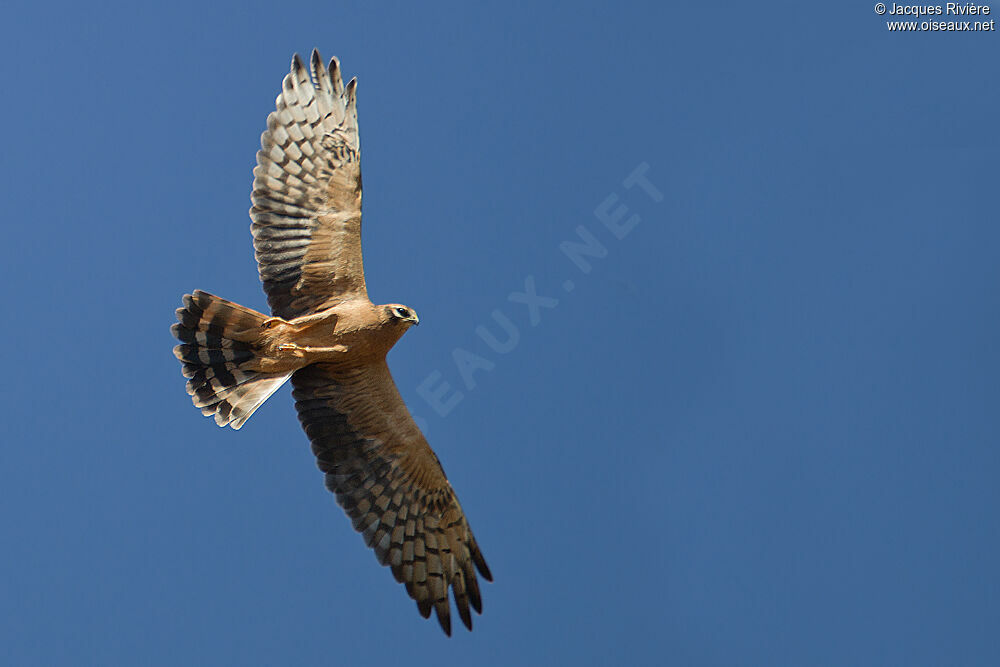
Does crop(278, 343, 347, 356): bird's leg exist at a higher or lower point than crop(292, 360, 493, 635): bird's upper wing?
→ higher

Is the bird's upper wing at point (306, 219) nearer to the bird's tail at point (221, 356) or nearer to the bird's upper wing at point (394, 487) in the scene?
the bird's tail at point (221, 356)

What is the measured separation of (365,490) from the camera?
8.84 meters

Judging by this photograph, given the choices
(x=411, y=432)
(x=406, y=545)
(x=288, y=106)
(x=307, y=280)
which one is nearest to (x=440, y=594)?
(x=406, y=545)

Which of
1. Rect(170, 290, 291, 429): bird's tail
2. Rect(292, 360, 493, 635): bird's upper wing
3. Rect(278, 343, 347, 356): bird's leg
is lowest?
Rect(292, 360, 493, 635): bird's upper wing

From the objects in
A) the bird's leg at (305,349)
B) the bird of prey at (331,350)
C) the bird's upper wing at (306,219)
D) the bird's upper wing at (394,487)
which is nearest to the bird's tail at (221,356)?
the bird of prey at (331,350)

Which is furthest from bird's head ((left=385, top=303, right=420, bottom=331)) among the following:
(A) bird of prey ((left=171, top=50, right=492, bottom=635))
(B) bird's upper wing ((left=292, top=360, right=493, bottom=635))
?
(B) bird's upper wing ((left=292, top=360, right=493, bottom=635))

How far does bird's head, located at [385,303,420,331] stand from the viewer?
8.10 m

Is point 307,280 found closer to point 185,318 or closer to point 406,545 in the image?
point 185,318

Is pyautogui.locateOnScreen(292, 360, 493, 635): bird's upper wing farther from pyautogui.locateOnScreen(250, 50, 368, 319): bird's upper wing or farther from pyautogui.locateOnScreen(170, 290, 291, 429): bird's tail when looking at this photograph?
pyautogui.locateOnScreen(250, 50, 368, 319): bird's upper wing

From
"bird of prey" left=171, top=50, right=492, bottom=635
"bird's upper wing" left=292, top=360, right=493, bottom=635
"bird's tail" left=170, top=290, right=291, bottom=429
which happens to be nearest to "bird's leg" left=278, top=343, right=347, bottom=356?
"bird of prey" left=171, top=50, right=492, bottom=635

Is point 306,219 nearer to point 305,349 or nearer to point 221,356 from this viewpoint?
point 305,349

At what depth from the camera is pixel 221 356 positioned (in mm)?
8234

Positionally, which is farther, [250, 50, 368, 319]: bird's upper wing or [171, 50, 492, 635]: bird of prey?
[250, 50, 368, 319]: bird's upper wing

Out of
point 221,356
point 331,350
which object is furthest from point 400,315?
point 221,356
